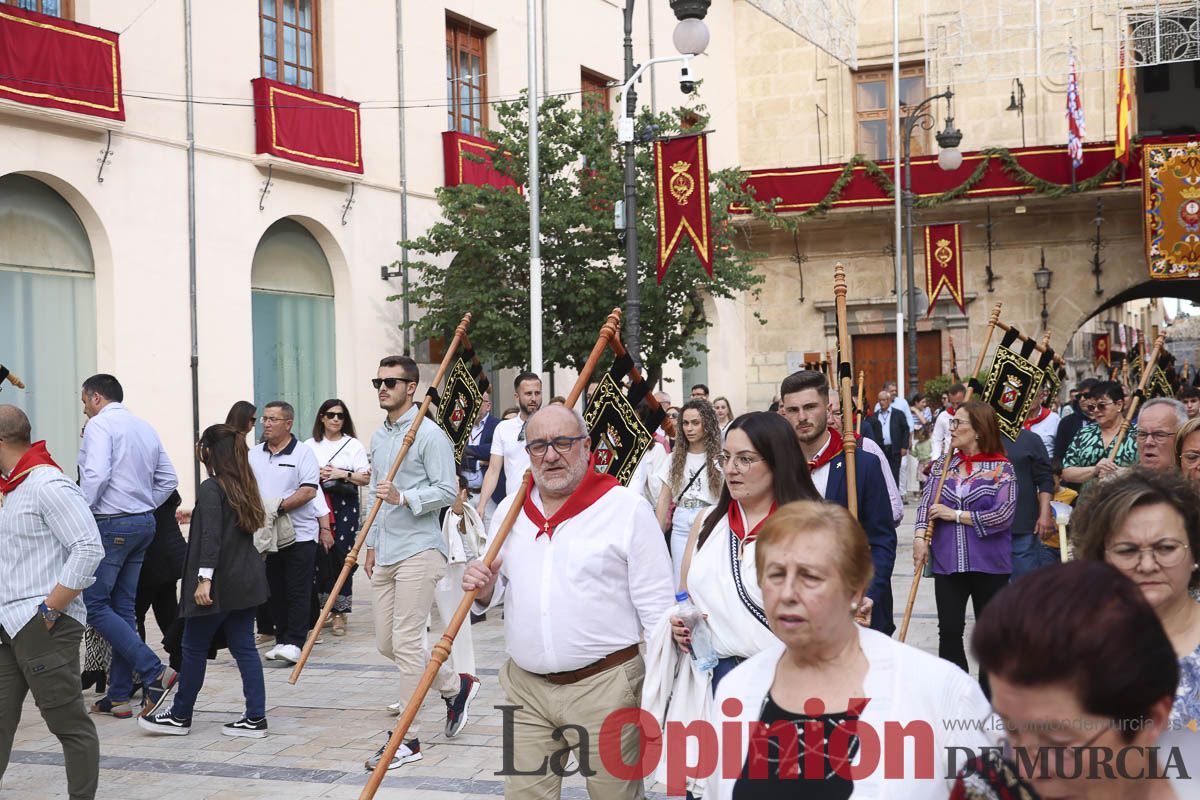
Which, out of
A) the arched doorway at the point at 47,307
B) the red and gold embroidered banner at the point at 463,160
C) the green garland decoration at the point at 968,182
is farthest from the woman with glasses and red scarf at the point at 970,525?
the green garland decoration at the point at 968,182

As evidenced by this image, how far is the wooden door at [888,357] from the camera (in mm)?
30531

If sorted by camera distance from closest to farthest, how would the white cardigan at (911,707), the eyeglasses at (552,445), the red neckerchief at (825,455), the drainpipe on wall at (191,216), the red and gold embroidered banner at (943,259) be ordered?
1. the white cardigan at (911,707)
2. the eyeglasses at (552,445)
3. the red neckerchief at (825,455)
4. the drainpipe on wall at (191,216)
5. the red and gold embroidered banner at (943,259)

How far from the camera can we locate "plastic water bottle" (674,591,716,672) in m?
4.24

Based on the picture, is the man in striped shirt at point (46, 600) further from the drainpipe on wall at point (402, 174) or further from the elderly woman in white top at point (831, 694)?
the drainpipe on wall at point (402, 174)

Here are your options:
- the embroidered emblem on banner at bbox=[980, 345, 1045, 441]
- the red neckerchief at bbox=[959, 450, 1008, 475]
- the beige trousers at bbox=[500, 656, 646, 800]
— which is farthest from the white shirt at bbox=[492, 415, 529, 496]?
the beige trousers at bbox=[500, 656, 646, 800]

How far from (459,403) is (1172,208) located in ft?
71.2

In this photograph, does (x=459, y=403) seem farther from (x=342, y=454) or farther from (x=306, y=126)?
(x=306, y=126)

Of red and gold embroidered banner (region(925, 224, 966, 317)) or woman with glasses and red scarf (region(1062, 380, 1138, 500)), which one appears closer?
woman with glasses and red scarf (region(1062, 380, 1138, 500))

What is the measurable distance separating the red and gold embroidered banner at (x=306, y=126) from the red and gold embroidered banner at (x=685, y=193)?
4.78m

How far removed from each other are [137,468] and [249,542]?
4.35 ft

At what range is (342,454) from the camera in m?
11.0

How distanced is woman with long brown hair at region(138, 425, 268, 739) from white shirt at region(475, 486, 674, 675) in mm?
3327

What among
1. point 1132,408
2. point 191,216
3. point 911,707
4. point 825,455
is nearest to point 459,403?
point 825,455

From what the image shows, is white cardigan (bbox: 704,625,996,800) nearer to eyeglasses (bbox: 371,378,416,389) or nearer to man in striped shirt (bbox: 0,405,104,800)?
man in striped shirt (bbox: 0,405,104,800)
